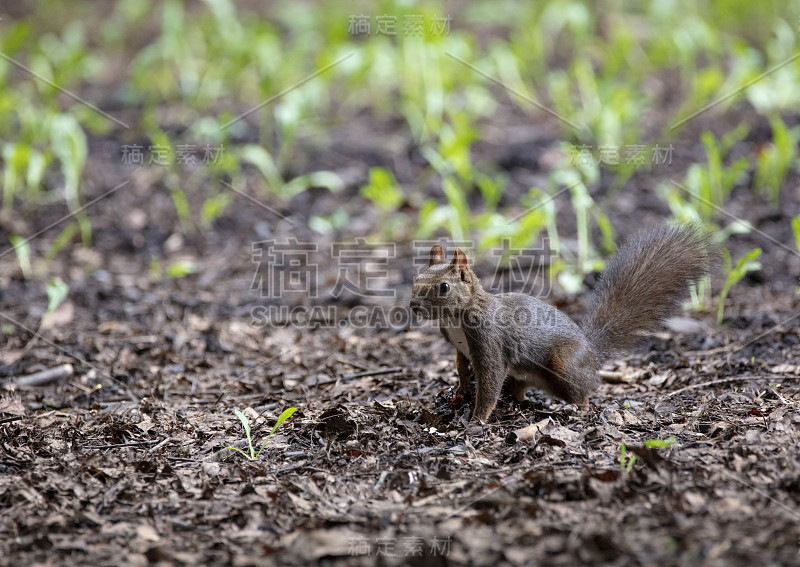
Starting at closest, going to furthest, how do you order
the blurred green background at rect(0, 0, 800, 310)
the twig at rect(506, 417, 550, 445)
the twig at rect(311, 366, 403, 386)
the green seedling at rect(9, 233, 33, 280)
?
1. the twig at rect(506, 417, 550, 445)
2. the twig at rect(311, 366, 403, 386)
3. the green seedling at rect(9, 233, 33, 280)
4. the blurred green background at rect(0, 0, 800, 310)

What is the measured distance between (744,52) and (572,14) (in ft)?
6.05

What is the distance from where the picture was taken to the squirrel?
3568 mm

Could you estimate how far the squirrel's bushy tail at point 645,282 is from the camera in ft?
12.2

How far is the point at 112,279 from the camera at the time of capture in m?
5.83

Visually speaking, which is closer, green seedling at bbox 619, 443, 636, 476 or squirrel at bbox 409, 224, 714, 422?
green seedling at bbox 619, 443, 636, 476

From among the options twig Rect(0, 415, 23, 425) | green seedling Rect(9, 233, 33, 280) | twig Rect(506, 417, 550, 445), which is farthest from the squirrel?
green seedling Rect(9, 233, 33, 280)

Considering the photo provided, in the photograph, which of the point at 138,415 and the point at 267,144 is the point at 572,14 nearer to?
the point at 267,144

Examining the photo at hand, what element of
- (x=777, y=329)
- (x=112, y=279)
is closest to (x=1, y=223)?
(x=112, y=279)

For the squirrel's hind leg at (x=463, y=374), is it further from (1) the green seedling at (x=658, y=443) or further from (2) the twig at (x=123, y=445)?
(2) the twig at (x=123, y=445)

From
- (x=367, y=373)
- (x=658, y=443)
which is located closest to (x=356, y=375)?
(x=367, y=373)

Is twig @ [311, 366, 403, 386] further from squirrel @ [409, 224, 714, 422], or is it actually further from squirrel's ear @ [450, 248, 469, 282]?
squirrel's ear @ [450, 248, 469, 282]

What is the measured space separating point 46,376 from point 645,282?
3.37m

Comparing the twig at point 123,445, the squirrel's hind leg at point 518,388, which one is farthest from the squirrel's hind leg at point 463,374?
the twig at point 123,445

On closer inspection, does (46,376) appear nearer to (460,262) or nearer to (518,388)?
(460,262)
